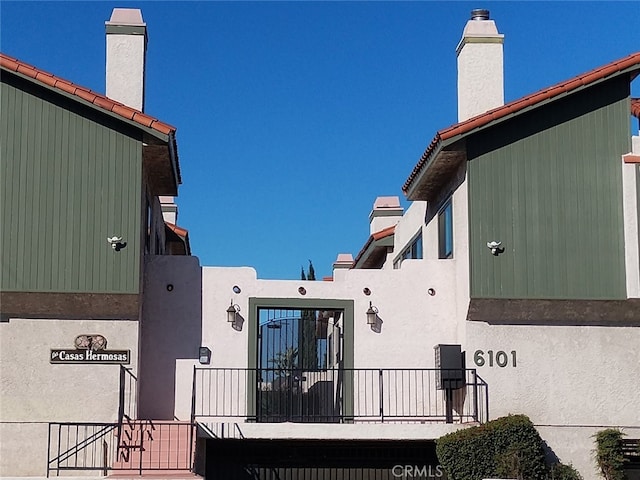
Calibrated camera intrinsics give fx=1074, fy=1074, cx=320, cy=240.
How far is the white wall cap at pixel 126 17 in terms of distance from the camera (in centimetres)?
2181

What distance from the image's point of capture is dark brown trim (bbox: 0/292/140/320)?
19.1 meters

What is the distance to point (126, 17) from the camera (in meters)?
21.9

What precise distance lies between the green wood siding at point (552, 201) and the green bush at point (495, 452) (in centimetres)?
245

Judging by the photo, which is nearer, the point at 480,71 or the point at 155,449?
the point at 155,449

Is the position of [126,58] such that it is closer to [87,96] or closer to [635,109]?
[87,96]

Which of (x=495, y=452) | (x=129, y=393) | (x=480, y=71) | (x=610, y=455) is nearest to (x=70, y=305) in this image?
(x=129, y=393)

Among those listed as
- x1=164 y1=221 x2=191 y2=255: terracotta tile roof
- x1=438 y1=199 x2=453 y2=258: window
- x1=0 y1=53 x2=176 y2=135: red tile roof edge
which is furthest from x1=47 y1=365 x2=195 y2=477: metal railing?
x1=164 y1=221 x2=191 y2=255: terracotta tile roof

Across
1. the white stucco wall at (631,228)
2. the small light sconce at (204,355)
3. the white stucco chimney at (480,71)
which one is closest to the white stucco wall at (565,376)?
the white stucco wall at (631,228)

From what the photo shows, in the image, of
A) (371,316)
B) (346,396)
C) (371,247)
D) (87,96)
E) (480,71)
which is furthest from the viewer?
(371,247)

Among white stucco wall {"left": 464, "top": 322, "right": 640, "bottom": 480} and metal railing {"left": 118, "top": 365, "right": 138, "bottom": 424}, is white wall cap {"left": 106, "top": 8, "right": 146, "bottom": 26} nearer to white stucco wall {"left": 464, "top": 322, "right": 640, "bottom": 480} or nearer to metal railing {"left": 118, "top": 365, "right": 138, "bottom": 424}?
metal railing {"left": 118, "top": 365, "right": 138, "bottom": 424}

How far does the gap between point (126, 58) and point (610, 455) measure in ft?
39.6

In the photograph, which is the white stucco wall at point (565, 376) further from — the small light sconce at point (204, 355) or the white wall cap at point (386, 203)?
the white wall cap at point (386, 203)

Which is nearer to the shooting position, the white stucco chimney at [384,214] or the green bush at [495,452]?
the green bush at [495,452]

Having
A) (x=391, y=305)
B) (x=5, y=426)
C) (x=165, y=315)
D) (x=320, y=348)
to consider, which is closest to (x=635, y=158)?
(x=391, y=305)
